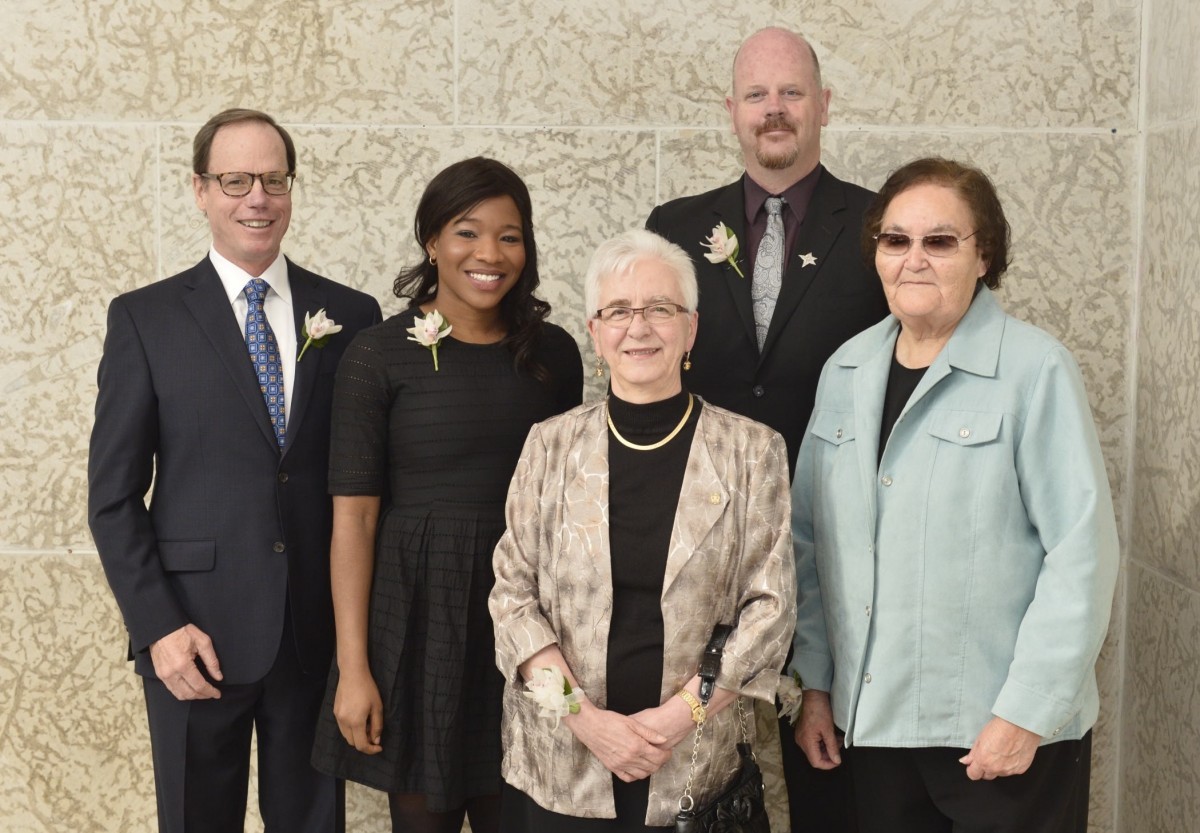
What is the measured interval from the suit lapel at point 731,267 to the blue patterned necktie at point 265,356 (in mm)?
1028

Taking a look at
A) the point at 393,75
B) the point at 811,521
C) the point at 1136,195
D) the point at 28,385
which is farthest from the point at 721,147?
the point at 28,385

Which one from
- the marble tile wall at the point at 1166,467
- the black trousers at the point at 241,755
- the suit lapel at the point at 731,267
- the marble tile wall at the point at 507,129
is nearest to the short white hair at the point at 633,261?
the suit lapel at the point at 731,267

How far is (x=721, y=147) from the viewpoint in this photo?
347cm

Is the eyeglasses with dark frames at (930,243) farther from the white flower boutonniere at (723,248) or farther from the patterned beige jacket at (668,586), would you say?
the white flower boutonniere at (723,248)

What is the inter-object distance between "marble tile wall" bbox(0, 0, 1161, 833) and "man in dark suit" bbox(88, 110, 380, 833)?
0.83m

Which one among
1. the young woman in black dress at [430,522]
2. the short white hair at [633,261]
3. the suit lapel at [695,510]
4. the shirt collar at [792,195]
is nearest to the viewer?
the suit lapel at [695,510]

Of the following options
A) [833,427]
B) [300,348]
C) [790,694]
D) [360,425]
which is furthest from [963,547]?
[300,348]

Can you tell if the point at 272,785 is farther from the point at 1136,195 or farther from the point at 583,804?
the point at 1136,195

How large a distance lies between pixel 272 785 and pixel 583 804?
0.90 m

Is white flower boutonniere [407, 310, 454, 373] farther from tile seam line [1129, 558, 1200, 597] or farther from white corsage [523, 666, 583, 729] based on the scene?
tile seam line [1129, 558, 1200, 597]

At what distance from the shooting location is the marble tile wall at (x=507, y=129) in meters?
3.41

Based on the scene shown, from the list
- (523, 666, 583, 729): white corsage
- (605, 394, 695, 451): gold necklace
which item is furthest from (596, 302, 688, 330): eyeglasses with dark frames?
(523, 666, 583, 729): white corsage

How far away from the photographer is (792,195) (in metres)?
2.87

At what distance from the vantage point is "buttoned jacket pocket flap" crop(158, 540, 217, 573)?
2527 millimetres
